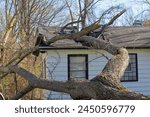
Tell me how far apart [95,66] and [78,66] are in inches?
27.1

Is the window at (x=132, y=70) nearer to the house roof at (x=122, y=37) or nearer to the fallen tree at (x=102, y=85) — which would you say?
the house roof at (x=122, y=37)

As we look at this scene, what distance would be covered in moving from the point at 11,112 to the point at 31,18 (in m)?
25.3

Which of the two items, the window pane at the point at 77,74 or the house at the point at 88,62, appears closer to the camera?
the house at the point at 88,62

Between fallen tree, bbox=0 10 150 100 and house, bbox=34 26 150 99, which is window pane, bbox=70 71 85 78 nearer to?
house, bbox=34 26 150 99

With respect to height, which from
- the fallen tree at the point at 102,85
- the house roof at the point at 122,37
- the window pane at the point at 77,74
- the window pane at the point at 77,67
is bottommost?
the window pane at the point at 77,74

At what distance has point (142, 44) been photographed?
50.5 ft

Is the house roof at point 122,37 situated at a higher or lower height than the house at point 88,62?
higher

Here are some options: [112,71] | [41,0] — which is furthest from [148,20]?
[112,71]

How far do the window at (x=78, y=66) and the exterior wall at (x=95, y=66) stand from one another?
17 cm

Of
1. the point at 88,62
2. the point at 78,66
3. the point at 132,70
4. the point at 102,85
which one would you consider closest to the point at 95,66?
the point at 88,62

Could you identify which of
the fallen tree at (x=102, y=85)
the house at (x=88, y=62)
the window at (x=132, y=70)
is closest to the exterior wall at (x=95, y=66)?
the house at (x=88, y=62)

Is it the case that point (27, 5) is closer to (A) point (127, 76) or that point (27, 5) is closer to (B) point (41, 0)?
(B) point (41, 0)

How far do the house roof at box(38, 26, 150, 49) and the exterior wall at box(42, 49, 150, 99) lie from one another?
1.05 ft

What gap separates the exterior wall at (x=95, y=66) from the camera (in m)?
14.9
